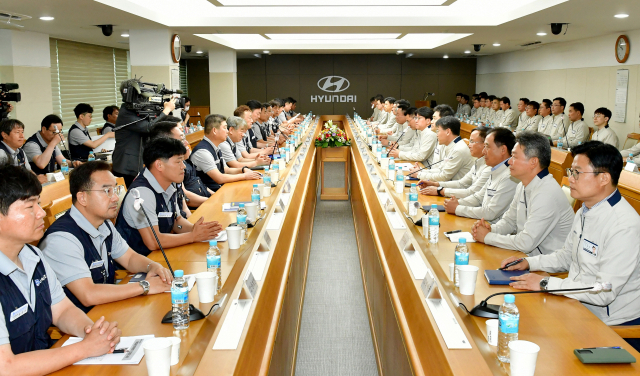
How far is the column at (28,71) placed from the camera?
6820mm

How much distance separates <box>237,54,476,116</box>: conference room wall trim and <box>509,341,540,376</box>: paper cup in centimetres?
1379

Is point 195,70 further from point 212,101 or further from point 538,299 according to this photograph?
point 538,299

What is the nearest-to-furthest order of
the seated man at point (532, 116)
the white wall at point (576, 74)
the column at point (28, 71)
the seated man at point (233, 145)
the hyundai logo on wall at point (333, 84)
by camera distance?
the seated man at point (233, 145) → the column at point (28, 71) → the white wall at point (576, 74) → the seated man at point (532, 116) → the hyundai logo on wall at point (333, 84)

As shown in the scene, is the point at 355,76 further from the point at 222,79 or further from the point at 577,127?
the point at 577,127

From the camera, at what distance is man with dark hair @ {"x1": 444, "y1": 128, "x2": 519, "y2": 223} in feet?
10.5

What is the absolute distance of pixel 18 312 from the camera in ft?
5.13

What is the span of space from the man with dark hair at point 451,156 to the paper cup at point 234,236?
7.99ft

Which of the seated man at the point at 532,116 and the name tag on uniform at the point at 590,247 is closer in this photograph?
the name tag on uniform at the point at 590,247

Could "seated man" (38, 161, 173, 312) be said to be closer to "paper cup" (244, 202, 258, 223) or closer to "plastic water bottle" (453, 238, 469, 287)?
"paper cup" (244, 202, 258, 223)

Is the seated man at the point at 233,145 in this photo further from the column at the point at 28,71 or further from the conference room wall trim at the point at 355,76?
the conference room wall trim at the point at 355,76

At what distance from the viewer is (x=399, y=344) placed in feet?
7.00

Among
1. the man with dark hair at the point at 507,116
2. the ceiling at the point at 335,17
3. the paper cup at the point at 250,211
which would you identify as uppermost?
the ceiling at the point at 335,17

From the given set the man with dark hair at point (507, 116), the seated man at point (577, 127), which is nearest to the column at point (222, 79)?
the man with dark hair at point (507, 116)

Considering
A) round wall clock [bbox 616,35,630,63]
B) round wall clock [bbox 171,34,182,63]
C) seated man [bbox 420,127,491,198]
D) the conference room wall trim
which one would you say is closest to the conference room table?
seated man [bbox 420,127,491,198]
